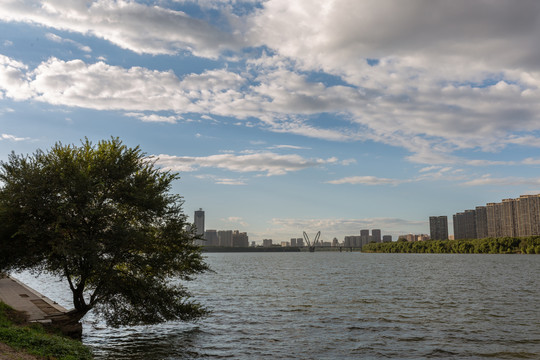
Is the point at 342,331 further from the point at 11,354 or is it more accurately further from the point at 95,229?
the point at 11,354

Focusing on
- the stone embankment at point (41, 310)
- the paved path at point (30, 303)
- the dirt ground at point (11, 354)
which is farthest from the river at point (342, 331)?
the dirt ground at point (11, 354)

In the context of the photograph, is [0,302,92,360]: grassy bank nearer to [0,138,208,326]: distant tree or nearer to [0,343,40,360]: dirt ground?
[0,343,40,360]: dirt ground

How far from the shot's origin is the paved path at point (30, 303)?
26.6 m

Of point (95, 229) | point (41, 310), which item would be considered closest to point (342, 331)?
point (95, 229)

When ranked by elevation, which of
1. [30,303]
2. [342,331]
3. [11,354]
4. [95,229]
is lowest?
[342,331]

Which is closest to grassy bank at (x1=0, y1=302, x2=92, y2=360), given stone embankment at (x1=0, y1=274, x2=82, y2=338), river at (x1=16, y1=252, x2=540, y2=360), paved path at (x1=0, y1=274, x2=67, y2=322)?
stone embankment at (x1=0, y1=274, x2=82, y2=338)

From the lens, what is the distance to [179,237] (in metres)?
28.4

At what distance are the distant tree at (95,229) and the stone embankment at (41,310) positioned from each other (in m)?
0.75

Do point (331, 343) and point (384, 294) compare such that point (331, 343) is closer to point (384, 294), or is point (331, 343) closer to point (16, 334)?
point (16, 334)

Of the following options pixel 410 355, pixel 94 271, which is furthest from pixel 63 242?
pixel 410 355

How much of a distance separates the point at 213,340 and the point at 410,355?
41.1ft

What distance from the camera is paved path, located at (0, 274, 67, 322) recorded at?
2665cm

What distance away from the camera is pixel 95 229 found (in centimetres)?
2564

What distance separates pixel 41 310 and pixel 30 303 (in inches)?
169
